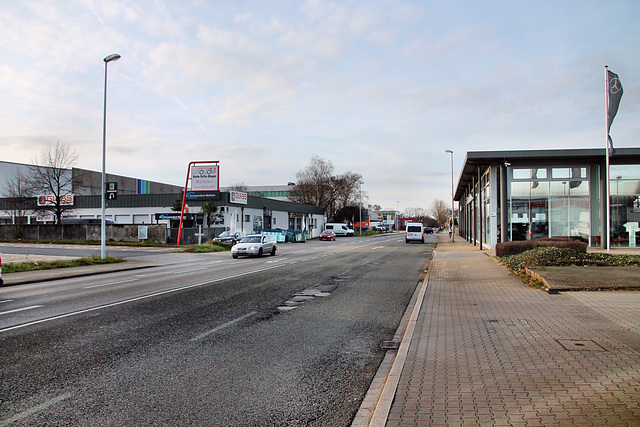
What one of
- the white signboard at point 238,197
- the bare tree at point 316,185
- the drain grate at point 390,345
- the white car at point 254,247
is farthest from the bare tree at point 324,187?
the drain grate at point 390,345

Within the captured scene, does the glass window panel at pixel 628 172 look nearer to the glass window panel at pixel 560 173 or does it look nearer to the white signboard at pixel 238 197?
the glass window panel at pixel 560 173

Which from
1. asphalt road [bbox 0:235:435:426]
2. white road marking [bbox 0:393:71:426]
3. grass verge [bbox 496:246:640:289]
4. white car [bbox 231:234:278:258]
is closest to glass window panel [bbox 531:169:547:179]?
grass verge [bbox 496:246:640:289]

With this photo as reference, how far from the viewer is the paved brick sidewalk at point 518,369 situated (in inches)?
145

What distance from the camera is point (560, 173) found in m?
26.3

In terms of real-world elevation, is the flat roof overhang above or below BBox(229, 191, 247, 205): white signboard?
above

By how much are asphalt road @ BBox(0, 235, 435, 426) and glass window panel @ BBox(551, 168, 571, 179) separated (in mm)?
19555

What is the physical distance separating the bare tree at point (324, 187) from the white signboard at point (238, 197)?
30.5 m

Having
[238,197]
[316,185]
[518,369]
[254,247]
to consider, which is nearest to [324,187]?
[316,185]

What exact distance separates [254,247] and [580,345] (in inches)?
844

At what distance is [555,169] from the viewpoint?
2628 centimetres

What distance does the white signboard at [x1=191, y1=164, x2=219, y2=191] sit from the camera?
42.4m

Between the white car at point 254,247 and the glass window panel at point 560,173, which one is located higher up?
the glass window panel at point 560,173

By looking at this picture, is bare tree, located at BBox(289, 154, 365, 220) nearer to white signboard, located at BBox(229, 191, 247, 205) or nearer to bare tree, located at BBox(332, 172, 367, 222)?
bare tree, located at BBox(332, 172, 367, 222)

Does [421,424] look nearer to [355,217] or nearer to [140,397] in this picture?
[140,397]
